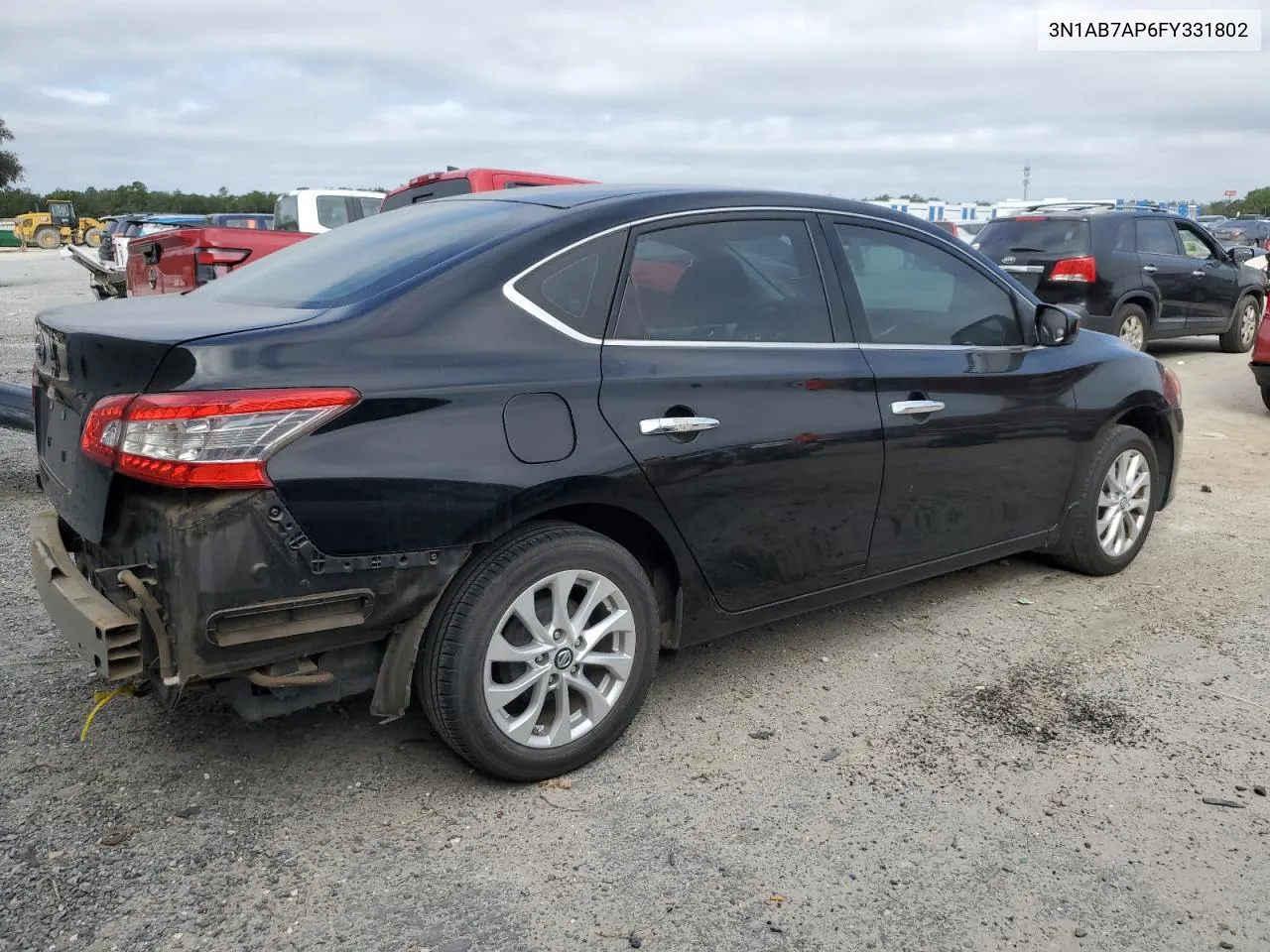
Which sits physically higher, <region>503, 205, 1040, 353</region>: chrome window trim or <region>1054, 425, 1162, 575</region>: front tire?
<region>503, 205, 1040, 353</region>: chrome window trim

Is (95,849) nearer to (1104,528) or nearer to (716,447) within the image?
(716,447)

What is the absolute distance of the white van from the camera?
14781 mm

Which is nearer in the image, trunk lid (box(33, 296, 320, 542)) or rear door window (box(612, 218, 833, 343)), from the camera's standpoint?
trunk lid (box(33, 296, 320, 542))

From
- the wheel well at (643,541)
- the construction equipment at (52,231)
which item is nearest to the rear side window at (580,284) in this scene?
the wheel well at (643,541)

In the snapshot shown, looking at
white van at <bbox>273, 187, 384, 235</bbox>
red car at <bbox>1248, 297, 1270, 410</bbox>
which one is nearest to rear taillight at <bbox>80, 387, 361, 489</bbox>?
red car at <bbox>1248, 297, 1270, 410</bbox>

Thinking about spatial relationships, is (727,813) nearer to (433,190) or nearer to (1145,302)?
(433,190)

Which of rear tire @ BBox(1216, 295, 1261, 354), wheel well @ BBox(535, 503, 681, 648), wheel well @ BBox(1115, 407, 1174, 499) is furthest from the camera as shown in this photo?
rear tire @ BBox(1216, 295, 1261, 354)

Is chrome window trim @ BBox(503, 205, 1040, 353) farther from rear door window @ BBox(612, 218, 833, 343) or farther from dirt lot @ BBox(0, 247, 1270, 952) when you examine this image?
dirt lot @ BBox(0, 247, 1270, 952)

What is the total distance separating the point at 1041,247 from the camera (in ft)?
36.8

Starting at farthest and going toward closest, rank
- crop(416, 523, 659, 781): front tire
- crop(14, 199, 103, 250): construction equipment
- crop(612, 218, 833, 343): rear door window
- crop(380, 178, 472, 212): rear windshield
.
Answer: crop(14, 199, 103, 250): construction equipment < crop(380, 178, 472, 212): rear windshield < crop(612, 218, 833, 343): rear door window < crop(416, 523, 659, 781): front tire

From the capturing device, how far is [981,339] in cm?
432

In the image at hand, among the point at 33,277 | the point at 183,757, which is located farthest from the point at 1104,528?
the point at 33,277

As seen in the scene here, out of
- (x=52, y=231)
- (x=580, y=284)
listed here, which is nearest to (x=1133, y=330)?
(x=580, y=284)

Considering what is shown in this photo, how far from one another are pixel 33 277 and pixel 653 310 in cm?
2953
